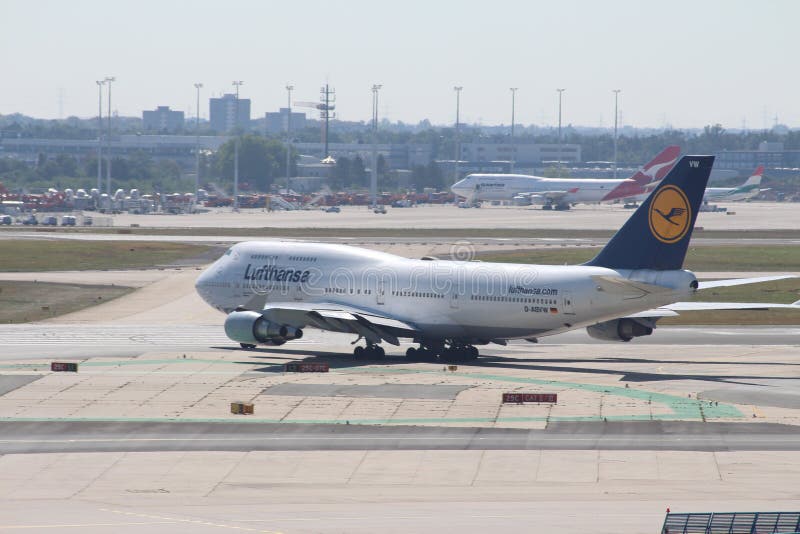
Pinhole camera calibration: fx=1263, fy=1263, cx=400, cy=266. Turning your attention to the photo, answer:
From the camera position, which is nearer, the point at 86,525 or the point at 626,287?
the point at 86,525

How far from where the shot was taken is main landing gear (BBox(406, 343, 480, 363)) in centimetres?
5856

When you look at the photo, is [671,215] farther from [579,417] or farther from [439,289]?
[579,417]

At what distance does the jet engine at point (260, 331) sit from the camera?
5838 centimetres

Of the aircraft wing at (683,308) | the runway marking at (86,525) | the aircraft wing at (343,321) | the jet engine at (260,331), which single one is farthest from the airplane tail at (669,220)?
the runway marking at (86,525)

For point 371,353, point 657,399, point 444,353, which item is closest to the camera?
point 657,399

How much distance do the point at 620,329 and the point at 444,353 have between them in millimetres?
8208

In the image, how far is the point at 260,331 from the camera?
5834cm

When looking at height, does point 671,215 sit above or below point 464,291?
above

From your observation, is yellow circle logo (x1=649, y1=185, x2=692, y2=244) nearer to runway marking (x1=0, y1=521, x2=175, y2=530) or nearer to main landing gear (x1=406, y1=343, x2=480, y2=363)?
main landing gear (x1=406, y1=343, x2=480, y2=363)

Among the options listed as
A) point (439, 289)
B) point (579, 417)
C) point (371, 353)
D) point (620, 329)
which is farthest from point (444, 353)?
point (579, 417)

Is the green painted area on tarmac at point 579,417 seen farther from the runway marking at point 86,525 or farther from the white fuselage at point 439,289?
the runway marking at point 86,525

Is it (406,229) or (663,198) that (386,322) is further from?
(406,229)

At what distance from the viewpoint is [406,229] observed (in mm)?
161250

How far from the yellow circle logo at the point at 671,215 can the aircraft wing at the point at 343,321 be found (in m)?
12.4
